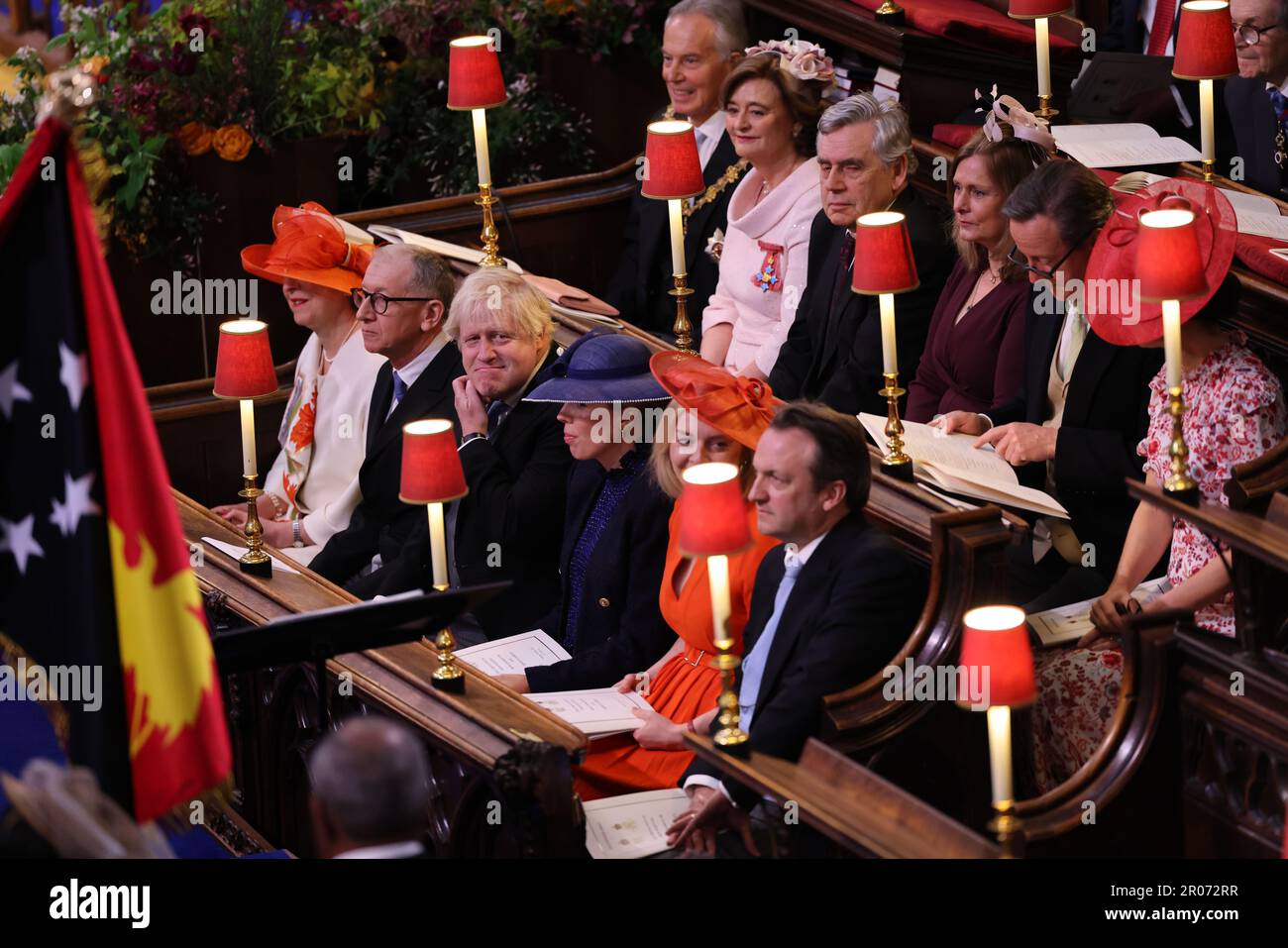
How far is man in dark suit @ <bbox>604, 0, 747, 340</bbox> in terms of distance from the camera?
6.30m

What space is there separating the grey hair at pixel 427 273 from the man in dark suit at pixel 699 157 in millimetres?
907

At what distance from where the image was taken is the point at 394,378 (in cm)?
560

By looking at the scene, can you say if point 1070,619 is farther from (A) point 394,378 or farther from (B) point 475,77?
(B) point 475,77

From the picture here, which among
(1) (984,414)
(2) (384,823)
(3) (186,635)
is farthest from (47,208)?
(1) (984,414)

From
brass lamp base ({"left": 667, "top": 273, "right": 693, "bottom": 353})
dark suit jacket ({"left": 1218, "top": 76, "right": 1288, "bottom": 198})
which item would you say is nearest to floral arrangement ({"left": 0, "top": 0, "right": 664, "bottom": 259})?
brass lamp base ({"left": 667, "top": 273, "right": 693, "bottom": 353})

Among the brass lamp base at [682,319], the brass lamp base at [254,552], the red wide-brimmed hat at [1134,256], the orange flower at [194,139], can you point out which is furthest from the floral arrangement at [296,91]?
the red wide-brimmed hat at [1134,256]

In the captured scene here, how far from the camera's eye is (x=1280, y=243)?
4586 millimetres

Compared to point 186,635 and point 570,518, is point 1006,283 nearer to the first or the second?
point 570,518

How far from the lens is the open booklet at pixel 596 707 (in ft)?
14.2

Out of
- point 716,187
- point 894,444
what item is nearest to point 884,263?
point 894,444

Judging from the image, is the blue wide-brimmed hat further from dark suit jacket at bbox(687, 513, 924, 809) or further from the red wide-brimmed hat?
the red wide-brimmed hat

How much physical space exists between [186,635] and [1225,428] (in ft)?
7.28

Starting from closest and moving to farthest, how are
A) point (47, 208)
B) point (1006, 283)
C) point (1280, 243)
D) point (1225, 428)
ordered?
1. point (47, 208)
2. point (1225, 428)
3. point (1280, 243)
4. point (1006, 283)

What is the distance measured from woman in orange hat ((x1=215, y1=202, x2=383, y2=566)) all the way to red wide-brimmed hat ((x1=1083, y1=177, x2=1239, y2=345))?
2350mm
